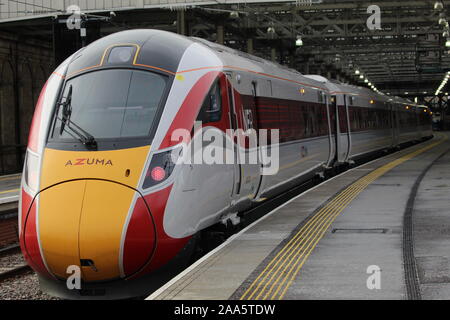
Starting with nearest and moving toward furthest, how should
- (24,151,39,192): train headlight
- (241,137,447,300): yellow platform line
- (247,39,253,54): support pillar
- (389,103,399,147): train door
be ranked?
(241,137,447,300): yellow platform line, (24,151,39,192): train headlight, (247,39,253,54): support pillar, (389,103,399,147): train door

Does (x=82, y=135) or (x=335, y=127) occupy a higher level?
(x=82, y=135)

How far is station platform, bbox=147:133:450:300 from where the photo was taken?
7.85 meters

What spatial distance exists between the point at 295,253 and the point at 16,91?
26494 mm

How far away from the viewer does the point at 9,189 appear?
23859 millimetres

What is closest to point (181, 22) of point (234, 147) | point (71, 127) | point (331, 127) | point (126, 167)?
point (331, 127)

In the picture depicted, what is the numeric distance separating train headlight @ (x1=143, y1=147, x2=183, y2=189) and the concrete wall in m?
25.1

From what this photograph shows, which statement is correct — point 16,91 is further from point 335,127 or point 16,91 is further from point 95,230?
point 95,230

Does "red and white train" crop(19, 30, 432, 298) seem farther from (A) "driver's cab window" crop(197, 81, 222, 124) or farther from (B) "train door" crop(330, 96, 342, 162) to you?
(B) "train door" crop(330, 96, 342, 162)

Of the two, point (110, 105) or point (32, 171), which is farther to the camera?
point (110, 105)

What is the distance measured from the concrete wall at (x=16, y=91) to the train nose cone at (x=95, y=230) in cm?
2513

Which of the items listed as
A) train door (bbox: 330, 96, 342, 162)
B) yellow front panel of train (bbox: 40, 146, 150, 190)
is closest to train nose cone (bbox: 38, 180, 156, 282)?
yellow front panel of train (bbox: 40, 146, 150, 190)

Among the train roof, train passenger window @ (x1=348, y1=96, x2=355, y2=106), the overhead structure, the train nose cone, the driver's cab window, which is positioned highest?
the overhead structure

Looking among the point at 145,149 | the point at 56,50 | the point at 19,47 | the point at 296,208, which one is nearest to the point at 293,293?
the point at 145,149

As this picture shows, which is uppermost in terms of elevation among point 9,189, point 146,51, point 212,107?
point 146,51
